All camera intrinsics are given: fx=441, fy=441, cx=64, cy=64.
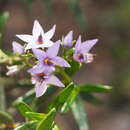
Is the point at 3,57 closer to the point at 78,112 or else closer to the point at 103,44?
the point at 78,112

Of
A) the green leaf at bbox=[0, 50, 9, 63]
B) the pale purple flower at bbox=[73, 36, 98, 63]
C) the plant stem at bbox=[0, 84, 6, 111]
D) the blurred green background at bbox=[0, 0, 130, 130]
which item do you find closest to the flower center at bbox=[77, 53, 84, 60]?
the pale purple flower at bbox=[73, 36, 98, 63]

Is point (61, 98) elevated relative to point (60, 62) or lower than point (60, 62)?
lower

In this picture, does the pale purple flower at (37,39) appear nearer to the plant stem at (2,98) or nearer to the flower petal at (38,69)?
the flower petal at (38,69)

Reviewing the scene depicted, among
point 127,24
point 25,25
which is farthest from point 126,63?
point 25,25

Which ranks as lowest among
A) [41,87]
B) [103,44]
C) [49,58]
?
[103,44]

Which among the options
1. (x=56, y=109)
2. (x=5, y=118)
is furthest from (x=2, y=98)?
(x=56, y=109)

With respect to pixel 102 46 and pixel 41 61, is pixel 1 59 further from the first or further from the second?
pixel 102 46
